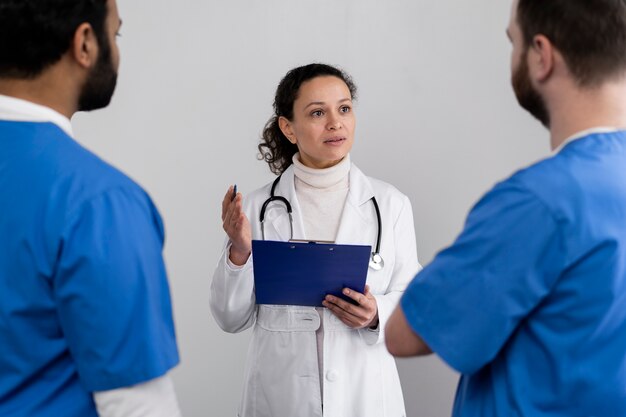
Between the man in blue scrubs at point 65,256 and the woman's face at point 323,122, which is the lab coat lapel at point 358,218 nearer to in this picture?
the woman's face at point 323,122

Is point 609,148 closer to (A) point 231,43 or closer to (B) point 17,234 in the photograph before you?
Result: (B) point 17,234

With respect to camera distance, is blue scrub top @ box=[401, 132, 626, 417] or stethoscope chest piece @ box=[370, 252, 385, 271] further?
stethoscope chest piece @ box=[370, 252, 385, 271]

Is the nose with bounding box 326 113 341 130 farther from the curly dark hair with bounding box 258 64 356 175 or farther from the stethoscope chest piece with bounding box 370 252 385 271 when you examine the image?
the stethoscope chest piece with bounding box 370 252 385 271

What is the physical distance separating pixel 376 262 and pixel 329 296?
24cm

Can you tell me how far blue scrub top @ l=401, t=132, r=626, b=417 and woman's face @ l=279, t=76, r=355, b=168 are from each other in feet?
3.74

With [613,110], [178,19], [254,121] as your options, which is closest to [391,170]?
[254,121]

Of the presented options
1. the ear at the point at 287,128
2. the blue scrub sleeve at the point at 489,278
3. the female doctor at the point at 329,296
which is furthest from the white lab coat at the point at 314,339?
the blue scrub sleeve at the point at 489,278

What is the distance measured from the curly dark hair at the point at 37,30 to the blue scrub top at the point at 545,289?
0.69 m

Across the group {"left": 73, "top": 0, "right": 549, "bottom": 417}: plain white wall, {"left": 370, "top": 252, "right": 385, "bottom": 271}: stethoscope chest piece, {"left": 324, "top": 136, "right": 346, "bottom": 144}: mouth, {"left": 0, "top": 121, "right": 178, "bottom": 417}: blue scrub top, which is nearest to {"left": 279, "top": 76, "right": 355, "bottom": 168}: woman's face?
{"left": 324, "top": 136, "right": 346, "bottom": 144}: mouth

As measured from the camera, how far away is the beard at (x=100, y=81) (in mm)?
1169

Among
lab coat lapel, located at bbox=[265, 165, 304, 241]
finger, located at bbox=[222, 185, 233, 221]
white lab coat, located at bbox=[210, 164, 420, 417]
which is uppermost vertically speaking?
finger, located at bbox=[222, 185, 233, 221]

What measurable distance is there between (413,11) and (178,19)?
0.94 meters

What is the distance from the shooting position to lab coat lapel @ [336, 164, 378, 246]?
2164 mm

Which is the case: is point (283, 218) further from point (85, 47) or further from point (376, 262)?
point (85, 47)
